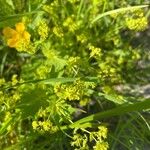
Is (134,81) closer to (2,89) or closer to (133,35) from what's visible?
(133,35)

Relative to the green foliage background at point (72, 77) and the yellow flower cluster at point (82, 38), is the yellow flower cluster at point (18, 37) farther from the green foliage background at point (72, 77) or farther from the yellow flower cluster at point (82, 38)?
the yellow flower cluster at point (82, 38)

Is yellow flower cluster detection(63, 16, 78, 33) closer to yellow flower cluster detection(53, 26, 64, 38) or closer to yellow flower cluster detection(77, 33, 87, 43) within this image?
yellow flower cluster detection(77, 33, 87, 43)

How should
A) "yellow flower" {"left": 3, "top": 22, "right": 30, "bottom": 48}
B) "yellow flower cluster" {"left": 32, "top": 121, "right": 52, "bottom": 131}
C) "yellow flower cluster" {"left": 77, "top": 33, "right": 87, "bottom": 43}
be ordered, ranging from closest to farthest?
"yellow flower cluster" {"left": 32, "top": 121, "right": 52, "bottom": 131}, "yellow flower" {"left": 3, "top": 22, "right": 30, "bottom": 48}, "yellow flower cluster" {"left": 77, "top": 33, "right": 87, "bottom": 43}

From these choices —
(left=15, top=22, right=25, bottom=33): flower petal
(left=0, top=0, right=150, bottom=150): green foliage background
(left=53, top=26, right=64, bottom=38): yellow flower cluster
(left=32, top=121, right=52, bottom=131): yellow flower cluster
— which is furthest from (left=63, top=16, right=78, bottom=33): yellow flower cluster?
(left=32, top=121, right=52, bottom=131): yellow flower cluster

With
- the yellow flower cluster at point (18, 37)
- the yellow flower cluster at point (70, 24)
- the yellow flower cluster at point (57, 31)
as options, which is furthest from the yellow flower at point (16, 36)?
the yellow flower cluster at point (70, 24)

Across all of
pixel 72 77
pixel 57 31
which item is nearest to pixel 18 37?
pixel 57 31

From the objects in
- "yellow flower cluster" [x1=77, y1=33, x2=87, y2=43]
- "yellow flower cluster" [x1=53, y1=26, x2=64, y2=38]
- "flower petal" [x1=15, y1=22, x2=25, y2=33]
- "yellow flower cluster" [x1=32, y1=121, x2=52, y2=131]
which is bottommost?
"yellow flower cluster" [x1=32, y1=121, x2=52, y2=131]

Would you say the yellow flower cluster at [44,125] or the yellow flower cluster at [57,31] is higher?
the yellow flower cluster at [57,31]

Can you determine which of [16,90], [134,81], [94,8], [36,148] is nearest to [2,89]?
[16,90]

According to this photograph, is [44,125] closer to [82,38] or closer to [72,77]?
[72,77]
